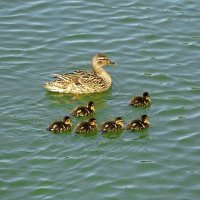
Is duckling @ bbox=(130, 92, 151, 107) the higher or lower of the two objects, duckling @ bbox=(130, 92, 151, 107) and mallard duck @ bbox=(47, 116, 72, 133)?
the higher

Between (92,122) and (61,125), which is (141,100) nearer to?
(92,122)

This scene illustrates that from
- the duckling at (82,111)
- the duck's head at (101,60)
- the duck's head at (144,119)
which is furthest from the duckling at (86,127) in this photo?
the duck's head at (101,60)

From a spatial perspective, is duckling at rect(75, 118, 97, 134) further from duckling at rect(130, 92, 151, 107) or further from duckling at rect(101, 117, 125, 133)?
duckling at rect(130, 92, 151, 107)

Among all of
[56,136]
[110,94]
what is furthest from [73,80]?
[56,136]

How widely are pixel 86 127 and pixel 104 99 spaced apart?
1487mm

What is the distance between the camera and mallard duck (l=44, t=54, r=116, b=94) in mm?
12391

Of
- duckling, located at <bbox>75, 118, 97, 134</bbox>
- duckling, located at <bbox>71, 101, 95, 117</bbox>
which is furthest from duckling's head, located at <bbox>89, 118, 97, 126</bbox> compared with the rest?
duckling, located at <bbox>71, 101, 95, 117</bbox>

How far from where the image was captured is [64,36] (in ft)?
46.4

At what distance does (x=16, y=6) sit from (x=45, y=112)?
392 centimetres

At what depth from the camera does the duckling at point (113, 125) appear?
11133 millimetres

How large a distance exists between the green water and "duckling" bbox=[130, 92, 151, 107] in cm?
10

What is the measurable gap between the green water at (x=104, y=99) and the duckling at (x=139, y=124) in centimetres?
11

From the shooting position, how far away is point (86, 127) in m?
11.1

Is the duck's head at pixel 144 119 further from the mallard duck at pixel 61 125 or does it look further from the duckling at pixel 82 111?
the mallard duck at pixel 61 125
